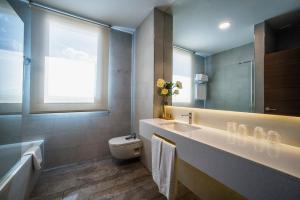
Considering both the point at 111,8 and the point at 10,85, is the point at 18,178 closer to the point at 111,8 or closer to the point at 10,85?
the point at 10,85

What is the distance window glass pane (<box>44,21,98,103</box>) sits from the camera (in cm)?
188

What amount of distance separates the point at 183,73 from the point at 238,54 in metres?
0.69

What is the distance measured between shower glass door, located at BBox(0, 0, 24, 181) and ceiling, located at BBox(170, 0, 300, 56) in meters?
1.92

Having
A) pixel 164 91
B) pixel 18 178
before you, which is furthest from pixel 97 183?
pixel 164 91

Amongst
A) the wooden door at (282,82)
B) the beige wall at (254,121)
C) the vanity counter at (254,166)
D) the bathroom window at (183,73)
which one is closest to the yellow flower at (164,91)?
the bathroom window at (183,73)

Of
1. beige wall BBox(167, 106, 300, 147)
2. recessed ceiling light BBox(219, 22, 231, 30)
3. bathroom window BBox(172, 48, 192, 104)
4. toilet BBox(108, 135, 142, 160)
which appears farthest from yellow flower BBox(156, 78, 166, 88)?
toilet BBox(108, 135, 142, 160)

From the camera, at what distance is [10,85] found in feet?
4.45

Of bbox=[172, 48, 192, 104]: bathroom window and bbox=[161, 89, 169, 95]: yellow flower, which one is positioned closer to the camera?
bbox=[172, 48, 192, 104]: bathroom window

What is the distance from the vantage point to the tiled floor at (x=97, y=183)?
141 cm

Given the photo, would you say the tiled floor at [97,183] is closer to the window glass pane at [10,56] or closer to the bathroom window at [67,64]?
the bathroom window at [67,64]

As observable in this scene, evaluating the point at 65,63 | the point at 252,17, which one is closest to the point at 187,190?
the point at 252,17

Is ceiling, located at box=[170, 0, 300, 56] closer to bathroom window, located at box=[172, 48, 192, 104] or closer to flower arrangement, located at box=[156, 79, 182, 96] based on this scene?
bathroom window, located at box=[172, 48, 192, 104]

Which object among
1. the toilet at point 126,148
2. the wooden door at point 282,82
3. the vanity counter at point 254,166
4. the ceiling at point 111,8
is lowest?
the toilet at point 126,148

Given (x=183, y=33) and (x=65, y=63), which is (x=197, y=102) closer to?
(x=183, y=33)
